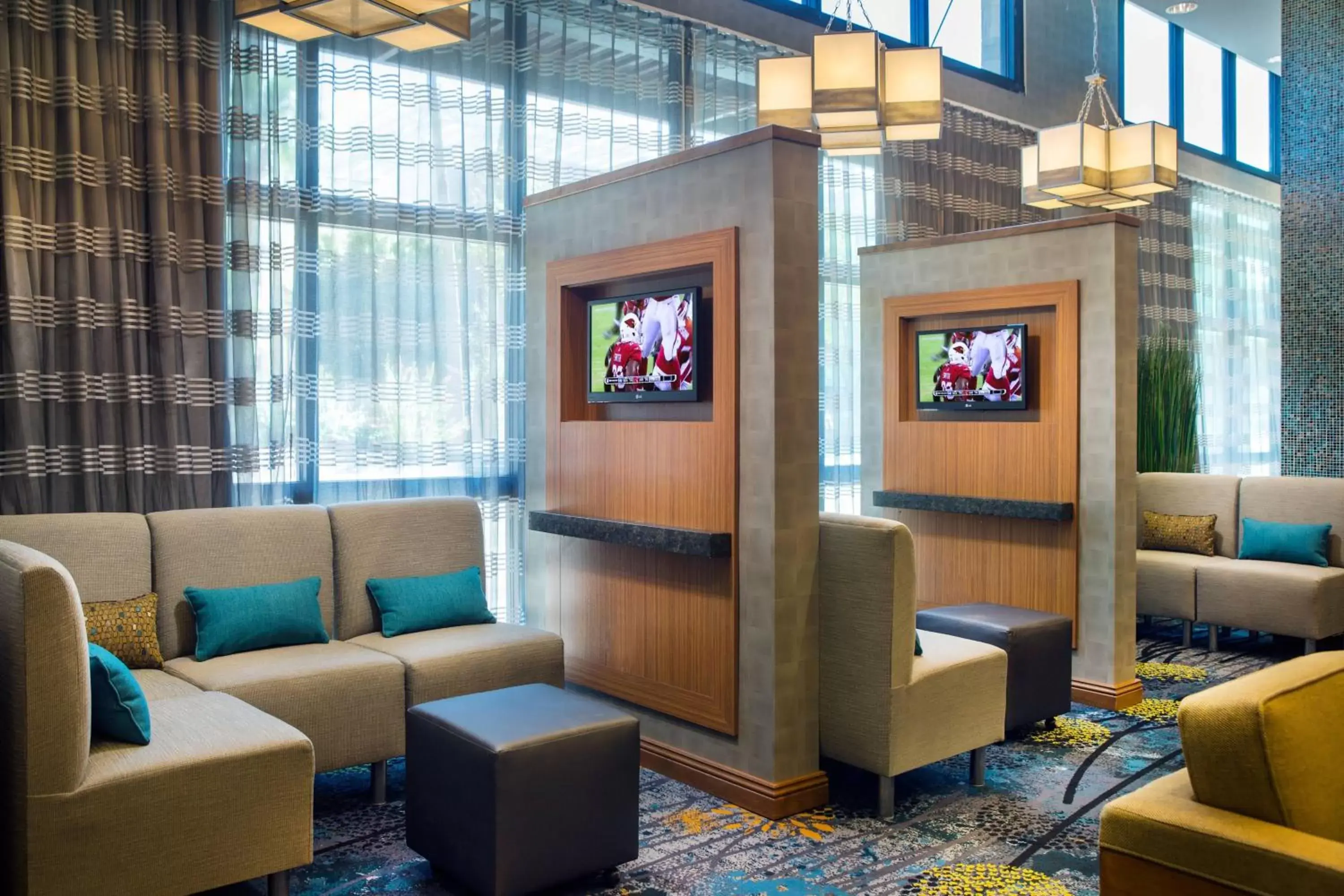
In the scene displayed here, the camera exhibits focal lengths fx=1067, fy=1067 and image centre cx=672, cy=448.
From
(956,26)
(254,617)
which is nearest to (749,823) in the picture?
(254,617)

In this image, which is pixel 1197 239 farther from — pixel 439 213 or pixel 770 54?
pixel 439 213

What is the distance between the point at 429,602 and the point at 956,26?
5629 millimetres

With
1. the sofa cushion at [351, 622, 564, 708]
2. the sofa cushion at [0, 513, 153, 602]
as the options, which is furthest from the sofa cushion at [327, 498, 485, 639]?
the sofa cushion at [0, 513, 153, 602]

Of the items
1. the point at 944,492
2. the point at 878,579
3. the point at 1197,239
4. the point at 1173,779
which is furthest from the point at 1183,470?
the point at 1173,779

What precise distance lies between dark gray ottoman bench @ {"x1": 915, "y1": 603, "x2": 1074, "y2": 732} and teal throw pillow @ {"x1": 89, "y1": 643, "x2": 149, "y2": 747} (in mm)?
2670

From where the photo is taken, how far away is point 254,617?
3.63 metres

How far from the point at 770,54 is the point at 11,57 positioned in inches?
152

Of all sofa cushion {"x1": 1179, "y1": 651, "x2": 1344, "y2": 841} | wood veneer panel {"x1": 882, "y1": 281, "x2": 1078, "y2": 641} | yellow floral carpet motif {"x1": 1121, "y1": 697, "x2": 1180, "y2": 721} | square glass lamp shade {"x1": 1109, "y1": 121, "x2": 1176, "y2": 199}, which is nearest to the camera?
sofa cushion {"x1": 1179, "y1": 651, "x2": 1344, "y2": 841}

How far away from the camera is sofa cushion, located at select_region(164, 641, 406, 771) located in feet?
10.8

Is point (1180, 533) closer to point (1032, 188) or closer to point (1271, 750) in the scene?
point (1032, 188)

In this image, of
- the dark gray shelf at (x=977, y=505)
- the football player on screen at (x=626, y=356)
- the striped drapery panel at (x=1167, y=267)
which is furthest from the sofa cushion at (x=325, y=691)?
the striped drapery panel at (x=1167, y=267)

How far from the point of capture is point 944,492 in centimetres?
534

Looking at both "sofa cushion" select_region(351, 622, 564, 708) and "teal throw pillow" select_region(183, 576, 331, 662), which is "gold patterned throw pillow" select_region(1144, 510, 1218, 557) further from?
"teal throw pillow" select_region(183, 576, 331, 662)

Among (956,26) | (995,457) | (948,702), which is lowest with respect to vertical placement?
(948,702)
